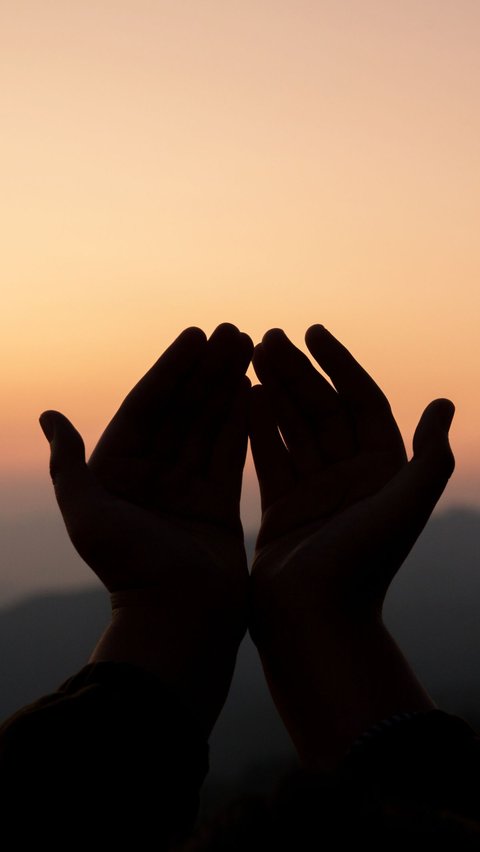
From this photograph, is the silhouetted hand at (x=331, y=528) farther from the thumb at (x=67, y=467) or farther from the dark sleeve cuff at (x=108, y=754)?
the thumb at (x=67, y=467)

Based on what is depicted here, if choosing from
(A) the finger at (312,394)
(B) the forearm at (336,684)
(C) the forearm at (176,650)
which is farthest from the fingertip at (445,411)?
(C) the forearm at (176,650)

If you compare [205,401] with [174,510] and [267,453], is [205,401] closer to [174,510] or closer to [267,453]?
[267,453]


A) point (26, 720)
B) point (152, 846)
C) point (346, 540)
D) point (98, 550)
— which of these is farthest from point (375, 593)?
point (152, 846)

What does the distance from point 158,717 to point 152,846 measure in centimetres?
126

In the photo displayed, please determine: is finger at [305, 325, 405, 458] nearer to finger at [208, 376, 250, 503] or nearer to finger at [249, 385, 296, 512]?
finger at [249, 385, 296, 512]

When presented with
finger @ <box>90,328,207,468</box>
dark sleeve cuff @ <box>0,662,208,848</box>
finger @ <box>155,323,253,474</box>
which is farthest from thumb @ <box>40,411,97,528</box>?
dark sleeve cuff @ <box>0,662,208,848</box>

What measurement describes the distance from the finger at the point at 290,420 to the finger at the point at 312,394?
0.8 inches

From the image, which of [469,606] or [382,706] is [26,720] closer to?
[382,706]

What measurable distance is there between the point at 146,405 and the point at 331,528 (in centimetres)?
92

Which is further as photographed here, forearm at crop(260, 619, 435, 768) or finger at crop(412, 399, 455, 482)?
finger at crop(412, 399, 455, 482)

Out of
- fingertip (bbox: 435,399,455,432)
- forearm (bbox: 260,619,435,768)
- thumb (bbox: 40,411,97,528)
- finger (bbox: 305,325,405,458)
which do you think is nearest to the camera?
forearm (bbox: 260,619,435,768)

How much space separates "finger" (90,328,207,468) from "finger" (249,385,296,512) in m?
0.40

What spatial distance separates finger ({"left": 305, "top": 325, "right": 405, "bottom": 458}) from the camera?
3654 mm

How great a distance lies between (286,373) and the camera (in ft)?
12.7
